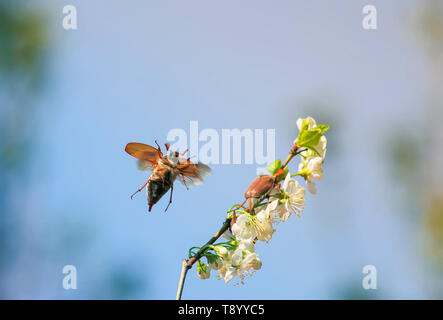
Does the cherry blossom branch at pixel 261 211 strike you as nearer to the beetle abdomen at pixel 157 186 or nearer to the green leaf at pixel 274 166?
the green leaf at pixel 274 166

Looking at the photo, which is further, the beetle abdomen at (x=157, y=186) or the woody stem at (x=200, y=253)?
the beetle abdomen at (x=157, y=186)

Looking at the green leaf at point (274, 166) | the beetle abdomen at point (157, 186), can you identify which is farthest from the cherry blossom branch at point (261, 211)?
the beetle abdomen at point (157, 186)

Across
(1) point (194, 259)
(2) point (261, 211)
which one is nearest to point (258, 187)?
(2) point (261, 211)

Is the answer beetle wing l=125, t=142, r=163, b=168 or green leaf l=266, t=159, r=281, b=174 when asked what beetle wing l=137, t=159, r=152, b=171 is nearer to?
beetle wing l=125, t=142, r=163, b=168

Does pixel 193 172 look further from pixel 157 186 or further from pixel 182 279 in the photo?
pixel 182 279

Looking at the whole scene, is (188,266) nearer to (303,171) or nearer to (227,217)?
(227,217)

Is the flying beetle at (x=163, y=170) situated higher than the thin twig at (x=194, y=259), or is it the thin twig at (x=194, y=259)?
the flying beetle at (x=163, y=170)

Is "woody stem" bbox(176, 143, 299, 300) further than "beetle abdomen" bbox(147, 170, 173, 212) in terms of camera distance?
No

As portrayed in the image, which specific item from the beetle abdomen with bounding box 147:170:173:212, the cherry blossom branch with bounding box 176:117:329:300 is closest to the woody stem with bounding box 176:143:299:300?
the cherry blossom branch with bounding box 176:117:329:300
